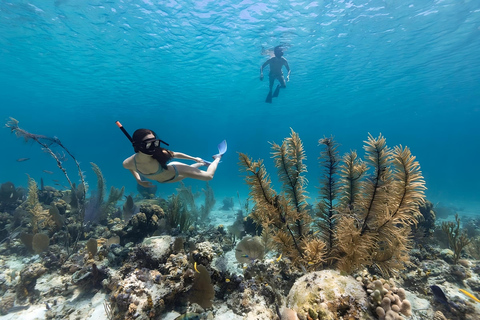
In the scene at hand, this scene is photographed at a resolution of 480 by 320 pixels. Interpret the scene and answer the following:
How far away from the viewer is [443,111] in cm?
5584

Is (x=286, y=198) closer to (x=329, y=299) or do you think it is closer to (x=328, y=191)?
(x=328, y=191)

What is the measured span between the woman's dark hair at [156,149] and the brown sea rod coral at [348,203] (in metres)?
1.76

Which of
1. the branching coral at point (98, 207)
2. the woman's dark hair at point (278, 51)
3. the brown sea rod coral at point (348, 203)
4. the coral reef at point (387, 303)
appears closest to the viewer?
the coral reef at point (387, 303)

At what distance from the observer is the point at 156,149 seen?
13.5 feet

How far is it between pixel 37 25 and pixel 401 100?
60416 millimetres

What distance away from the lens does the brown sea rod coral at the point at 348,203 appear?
3.00m

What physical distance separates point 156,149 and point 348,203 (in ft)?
12.8

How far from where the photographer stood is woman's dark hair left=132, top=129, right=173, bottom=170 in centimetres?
391

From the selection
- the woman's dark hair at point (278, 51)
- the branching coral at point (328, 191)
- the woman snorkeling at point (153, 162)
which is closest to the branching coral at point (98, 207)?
the woman snorkeling at point (153, 162)

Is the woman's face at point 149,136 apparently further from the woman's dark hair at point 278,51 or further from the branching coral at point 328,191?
the woman's dark hair at point 278,51

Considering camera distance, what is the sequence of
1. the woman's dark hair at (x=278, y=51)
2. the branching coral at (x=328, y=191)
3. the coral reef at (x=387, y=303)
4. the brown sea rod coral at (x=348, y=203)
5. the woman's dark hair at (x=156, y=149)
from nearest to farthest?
the coral reef at (x=387, y=303), the brown sea rod coral at (x=348, y=203), the branching coral at (x=328, y=191), the woman's dark hair at (x=156, y=149), the woman's dark hair at (x=278, y=51)

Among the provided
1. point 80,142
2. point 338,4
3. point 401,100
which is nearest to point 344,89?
point 401,100

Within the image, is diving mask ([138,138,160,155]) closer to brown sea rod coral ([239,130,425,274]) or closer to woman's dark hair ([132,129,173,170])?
woman's dark hair ([132,129,173,170])

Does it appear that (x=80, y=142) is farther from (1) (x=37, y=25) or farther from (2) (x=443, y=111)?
(2) (x=443, y=111)
